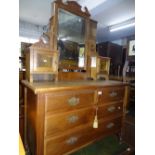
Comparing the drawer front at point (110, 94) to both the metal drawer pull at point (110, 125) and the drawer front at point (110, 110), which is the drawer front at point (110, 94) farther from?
the metal drawer pull at point (110, 125)

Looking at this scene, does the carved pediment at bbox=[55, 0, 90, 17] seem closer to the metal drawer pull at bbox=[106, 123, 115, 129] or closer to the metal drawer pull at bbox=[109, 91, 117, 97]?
the metal drawer pull at bbox=[109, 91, 117, 97]

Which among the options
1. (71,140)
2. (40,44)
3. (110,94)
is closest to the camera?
(71,140)

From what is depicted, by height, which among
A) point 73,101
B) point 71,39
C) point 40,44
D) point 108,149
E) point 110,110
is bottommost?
point 108,149

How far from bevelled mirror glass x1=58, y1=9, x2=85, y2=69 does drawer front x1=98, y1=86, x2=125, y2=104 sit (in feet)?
1.75

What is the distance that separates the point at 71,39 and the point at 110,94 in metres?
0.86

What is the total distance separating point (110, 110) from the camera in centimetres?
151

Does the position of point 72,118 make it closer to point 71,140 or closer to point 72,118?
point 72,118

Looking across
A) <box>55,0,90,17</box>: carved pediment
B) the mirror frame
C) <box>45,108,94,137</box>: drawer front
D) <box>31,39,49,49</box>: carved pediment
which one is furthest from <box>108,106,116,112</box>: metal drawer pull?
<box>55,0,90,17</box>: carved pediment

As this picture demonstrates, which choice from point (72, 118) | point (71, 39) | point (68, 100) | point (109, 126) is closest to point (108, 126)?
point (109, 126)

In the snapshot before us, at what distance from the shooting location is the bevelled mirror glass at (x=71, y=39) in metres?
1.54
